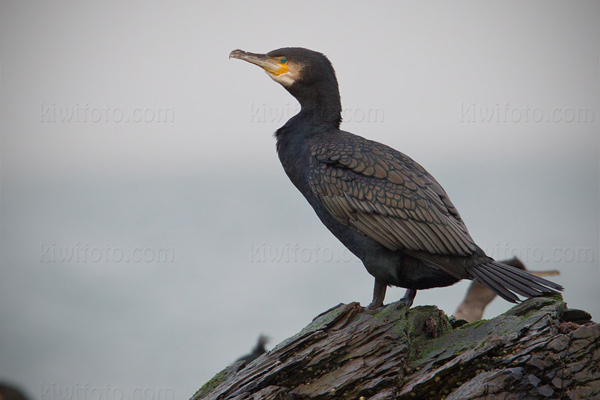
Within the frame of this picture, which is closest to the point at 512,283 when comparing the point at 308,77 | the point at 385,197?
the point at 385,197

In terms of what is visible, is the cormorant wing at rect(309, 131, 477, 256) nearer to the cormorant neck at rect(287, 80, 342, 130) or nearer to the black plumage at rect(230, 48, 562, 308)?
the black plumage at rect(230, 48, 562, 308)

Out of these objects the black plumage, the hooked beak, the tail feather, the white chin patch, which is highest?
the hooked beak

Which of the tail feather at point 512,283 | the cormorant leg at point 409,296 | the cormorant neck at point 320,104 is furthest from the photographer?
the cormorant neck at point 320,104

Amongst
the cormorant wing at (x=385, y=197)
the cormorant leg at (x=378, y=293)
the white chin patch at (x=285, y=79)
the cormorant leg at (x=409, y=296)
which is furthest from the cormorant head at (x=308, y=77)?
the cormorant leg at (x=409, y=296)

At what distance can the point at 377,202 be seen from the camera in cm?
582

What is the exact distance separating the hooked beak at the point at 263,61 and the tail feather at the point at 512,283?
2826mm

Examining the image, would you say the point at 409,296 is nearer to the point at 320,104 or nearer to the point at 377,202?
the point at 377,202

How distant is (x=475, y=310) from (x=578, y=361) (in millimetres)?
6499

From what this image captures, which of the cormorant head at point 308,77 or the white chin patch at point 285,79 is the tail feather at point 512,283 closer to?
the cormorant head at point 308,77

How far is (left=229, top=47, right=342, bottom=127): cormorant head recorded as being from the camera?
664 centimetres

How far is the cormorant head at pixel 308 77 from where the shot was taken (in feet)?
21.8

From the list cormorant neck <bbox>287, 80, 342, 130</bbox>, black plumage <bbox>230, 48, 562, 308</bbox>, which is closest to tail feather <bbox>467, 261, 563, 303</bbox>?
black plumage <bbox>230, 48, 562, 308</bbox>

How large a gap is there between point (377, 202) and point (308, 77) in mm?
1626

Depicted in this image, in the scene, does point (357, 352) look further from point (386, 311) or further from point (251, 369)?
point (251, 369)
